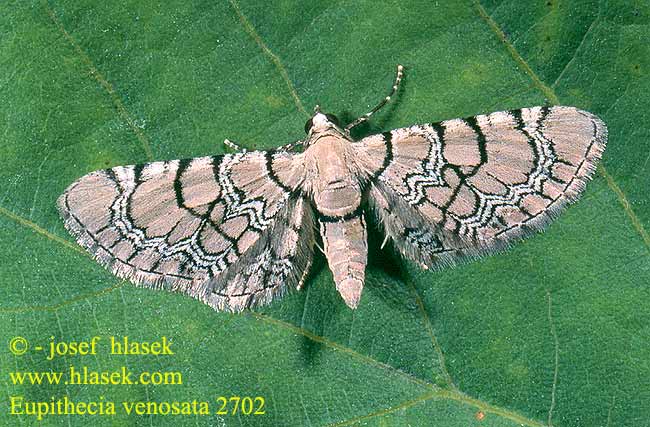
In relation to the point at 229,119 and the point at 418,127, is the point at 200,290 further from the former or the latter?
the point at 418,127

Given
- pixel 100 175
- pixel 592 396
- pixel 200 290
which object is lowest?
pixel 592 396

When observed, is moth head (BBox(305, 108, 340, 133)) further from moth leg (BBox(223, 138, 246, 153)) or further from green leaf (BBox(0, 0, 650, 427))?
moth leg (BBox(223, 138, 246, 153))

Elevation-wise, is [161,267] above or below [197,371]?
above

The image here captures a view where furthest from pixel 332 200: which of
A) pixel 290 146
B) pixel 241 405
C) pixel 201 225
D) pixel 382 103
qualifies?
pixel 241 405

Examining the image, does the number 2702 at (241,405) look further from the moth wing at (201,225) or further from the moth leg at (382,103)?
the moth leg at (382,103)

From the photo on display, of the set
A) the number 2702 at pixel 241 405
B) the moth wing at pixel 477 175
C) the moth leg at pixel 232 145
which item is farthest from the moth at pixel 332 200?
the number 2702 at pixel 241 405

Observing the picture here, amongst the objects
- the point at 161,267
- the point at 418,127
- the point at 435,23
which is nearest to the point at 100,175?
the point at 161,267
